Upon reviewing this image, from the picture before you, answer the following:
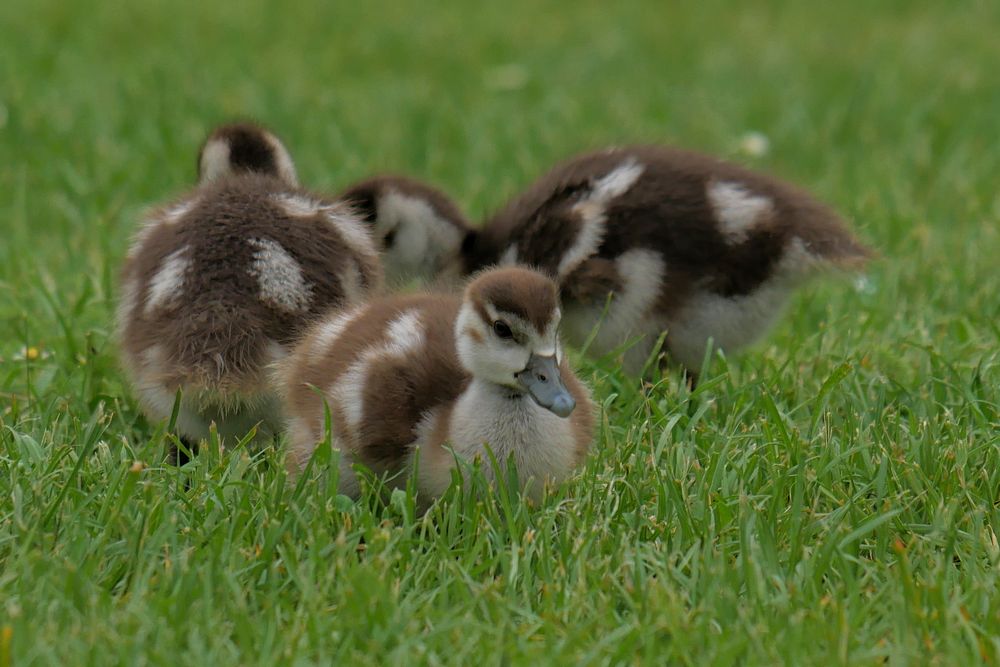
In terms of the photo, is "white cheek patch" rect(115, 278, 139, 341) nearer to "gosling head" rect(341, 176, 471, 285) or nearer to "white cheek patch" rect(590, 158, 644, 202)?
"gosling head" rect(341, 176, 471, 285)

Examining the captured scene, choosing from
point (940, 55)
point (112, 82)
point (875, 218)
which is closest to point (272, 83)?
point (112, 82)

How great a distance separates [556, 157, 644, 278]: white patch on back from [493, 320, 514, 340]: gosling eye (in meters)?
1.08

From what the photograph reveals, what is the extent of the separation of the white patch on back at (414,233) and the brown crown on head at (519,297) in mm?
1398

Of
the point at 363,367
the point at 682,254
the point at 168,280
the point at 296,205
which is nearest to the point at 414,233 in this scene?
the point at 296,205

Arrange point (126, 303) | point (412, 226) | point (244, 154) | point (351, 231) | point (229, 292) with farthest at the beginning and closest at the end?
point (412, 226) → point (244, 154) → point (351, 231) → point (126, 303) → point (229, 292)

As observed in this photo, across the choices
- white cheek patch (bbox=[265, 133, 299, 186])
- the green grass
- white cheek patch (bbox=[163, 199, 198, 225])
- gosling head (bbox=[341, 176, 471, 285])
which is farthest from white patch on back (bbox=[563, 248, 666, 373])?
white cheek patch (bbox=[163, 199, 198, 225])

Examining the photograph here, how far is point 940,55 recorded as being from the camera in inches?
346

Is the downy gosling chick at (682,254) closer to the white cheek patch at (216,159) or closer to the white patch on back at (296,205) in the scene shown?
the white patch on back at (296,205)

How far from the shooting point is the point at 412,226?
4527mm

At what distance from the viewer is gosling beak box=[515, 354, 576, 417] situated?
9.94 ft

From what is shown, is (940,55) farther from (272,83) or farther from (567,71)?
(272,83)

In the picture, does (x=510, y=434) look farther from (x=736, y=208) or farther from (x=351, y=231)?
(x=736, y=208)

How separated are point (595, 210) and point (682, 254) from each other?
A: 0.95 feet

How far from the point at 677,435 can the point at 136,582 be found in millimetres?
1467
